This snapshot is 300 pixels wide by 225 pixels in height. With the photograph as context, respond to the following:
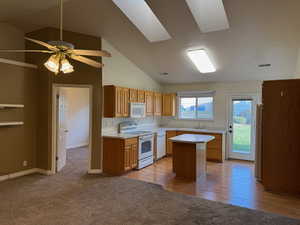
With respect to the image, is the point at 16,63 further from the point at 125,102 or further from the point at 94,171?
the point at 94,171

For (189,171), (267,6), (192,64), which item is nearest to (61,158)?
(189,171)

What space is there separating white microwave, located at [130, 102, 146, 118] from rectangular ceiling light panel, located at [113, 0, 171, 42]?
1.76 meters

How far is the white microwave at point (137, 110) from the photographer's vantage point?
5.37 metres

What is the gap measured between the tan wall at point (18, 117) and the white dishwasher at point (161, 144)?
3280mm

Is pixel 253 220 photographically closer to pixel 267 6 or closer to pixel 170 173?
pixel 170 173

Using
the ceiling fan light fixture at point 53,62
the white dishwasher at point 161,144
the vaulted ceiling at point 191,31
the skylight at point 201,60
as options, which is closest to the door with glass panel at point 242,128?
the vaulted ceiling at point 191,31

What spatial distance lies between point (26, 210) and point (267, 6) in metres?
4.99

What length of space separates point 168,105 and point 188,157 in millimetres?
2866

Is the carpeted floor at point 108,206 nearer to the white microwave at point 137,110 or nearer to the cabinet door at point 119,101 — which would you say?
the cabinet door at point 119,101

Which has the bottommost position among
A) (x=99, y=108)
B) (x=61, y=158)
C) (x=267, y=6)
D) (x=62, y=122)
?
(x=61, y=158)

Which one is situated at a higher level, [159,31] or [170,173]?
[159,31]

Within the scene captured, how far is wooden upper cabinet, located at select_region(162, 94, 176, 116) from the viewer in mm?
6906

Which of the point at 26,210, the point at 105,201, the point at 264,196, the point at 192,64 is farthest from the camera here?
the point at 192,64

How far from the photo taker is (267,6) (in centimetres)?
328
